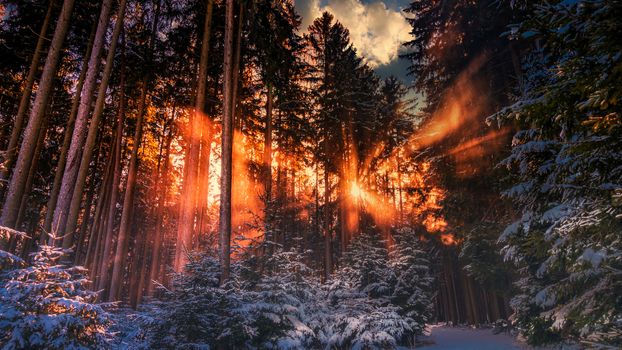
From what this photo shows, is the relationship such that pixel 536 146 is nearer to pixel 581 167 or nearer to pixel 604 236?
pixel 581 167

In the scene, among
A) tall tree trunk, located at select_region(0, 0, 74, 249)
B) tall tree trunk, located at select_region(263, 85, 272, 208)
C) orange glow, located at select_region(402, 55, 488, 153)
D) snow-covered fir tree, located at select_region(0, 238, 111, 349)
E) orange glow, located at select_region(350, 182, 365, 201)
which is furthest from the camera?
orange glow, located at select_region(350, 182, 365, 201)

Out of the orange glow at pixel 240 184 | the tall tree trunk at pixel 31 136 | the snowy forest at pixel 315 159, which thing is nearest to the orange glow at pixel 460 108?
the snowy forest at pixel 315 159

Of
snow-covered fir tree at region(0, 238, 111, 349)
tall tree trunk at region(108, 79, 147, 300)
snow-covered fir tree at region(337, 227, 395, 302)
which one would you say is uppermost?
tall tree trunk at region(108, 79, 147, 300)

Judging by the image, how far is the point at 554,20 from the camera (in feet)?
13.6

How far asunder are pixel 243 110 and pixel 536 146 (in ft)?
53.6

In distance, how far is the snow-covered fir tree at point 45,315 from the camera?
5.19 meters

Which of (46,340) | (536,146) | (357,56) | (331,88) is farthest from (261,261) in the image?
(357,56)

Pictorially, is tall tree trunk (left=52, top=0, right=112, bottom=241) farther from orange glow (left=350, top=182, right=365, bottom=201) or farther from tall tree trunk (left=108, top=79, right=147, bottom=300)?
orange glow (left=350, top=182, right=365, bottom=201)

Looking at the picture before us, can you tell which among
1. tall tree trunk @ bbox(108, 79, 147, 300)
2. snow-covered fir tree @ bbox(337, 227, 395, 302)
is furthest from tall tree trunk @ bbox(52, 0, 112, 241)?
snow-covered fir tree @ bbox(337, 227, 395, 302)

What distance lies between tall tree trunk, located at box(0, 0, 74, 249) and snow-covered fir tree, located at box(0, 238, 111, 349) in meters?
3.68

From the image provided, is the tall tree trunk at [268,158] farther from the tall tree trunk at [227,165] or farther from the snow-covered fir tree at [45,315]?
the snow-covered fir tree at [45,315]

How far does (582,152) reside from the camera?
477 cm

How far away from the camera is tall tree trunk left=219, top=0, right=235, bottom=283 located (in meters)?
10.1

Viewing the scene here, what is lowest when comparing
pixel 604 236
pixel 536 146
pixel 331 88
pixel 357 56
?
pixel 604 236
